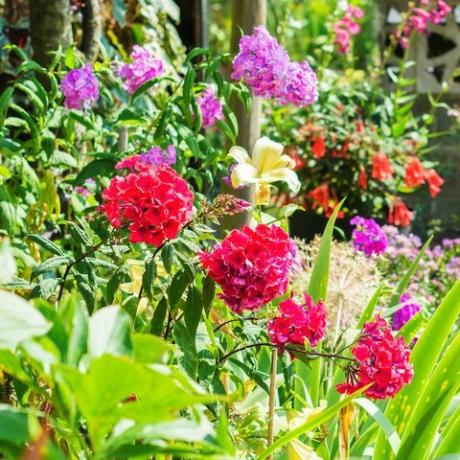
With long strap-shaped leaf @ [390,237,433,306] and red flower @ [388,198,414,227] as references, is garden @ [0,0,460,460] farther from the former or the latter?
red flower @ [388,198,414,227]

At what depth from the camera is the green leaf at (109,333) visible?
0.83m

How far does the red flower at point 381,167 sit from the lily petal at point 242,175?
2903mm

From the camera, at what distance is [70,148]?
8.54 ft

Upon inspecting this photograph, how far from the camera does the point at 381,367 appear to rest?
1504 millimetres

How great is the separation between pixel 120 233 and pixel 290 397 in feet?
2.10

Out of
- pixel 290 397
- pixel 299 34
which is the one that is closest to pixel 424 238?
pixel 290 397

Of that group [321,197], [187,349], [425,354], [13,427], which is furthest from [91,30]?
[13,427]

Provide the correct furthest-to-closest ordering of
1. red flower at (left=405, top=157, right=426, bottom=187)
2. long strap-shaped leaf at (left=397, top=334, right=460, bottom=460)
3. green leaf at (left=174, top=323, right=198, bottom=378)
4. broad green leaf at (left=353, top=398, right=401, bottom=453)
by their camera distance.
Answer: red flower at (left=405, top=157, right=426, bottom=187), long strap-shaped leaf at (left=397, top=334, right=460, bottom=460), broad green leaf at (left=353, top=398, right=401, bottom=453), green leaf at (left=174, top=323, right=198, bottom=378)

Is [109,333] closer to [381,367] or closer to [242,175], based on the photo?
[381,367]

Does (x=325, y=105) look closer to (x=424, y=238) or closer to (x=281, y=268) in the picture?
(x=424, y=238)

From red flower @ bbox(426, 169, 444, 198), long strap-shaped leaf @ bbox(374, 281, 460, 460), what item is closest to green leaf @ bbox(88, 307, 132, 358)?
long strap-shaped leaf @ bbox(374, 281, 460, 460)

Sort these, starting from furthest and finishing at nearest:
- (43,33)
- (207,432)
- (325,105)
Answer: (325,105)
(43,33)
(207,432)

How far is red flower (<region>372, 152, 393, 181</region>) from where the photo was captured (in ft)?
15.4

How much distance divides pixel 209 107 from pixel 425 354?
2.88ft
